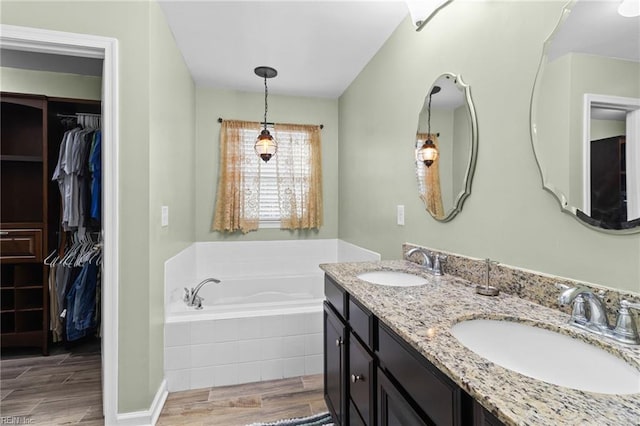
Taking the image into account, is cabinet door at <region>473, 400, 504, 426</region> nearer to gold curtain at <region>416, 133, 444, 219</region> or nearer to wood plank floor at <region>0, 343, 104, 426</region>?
gold curtain at <region>416, 133, 444, 219</region>

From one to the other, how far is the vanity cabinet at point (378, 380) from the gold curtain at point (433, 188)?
0.69 m

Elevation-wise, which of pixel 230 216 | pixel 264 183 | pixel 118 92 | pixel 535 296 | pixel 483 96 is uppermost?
pixel 118 92

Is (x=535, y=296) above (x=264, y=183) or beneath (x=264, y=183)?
beneath

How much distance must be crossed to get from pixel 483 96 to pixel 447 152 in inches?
12.7

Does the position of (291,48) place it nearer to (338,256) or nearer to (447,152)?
(447,152)

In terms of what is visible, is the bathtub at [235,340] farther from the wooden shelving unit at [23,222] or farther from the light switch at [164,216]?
the wooden shelving unit at [23,222]

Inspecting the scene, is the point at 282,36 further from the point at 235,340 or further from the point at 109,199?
the point at 235,340

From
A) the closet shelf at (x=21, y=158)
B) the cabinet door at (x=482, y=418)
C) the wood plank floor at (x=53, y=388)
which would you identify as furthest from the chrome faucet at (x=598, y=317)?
the closet shelf at (x=21, y=158)

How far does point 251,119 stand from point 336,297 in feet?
8.01

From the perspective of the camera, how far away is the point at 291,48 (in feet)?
7.88

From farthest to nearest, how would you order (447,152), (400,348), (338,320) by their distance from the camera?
(447,152) < (338,320) < (400,348)

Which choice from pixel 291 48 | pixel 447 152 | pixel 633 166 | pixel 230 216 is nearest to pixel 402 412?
pixel 633 166

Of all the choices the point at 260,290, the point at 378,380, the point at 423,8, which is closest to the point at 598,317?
the point at 378,380

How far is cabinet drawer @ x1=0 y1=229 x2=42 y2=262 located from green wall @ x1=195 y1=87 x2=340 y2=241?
4.08 feet
